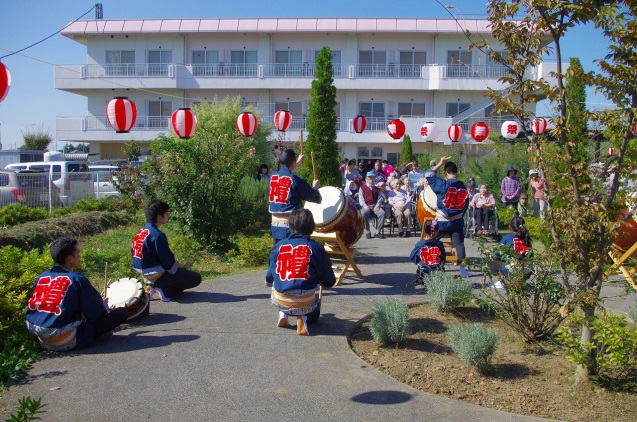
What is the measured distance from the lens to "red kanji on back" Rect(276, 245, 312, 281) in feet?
19.4

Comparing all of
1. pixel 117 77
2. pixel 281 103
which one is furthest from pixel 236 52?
pixel 117 77

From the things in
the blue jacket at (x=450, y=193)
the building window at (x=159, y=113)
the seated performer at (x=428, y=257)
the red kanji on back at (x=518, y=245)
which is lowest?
the seated performer at (x=428, y=257)

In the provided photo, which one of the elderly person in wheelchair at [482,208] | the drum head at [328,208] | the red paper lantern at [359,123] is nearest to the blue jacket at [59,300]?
the drum head at [328,208]

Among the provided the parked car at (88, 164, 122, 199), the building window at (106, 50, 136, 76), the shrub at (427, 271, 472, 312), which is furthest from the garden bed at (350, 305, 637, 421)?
the building window at (106, 50, 136, 76)

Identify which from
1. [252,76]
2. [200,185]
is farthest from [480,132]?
[252,76]

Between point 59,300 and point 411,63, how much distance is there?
3347 centimetres

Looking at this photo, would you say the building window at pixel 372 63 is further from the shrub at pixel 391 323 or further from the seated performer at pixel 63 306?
the seated performer at pixel 63 306

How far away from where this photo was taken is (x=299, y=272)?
5902 mm

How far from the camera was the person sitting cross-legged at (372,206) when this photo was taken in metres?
14.3

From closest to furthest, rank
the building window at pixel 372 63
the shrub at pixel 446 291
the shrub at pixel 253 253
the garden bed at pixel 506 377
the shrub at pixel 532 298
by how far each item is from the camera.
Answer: the garden bed at pixel 506 377
the shrub at pixel 532 298
the shrub at pixel 446 291
the shrub at pixel 253 253
the building window at pixel 372 63

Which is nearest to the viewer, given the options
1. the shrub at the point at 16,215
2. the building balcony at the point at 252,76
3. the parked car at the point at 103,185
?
the shrub at the point at 16,215

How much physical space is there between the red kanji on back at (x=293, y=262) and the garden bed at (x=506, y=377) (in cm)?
95

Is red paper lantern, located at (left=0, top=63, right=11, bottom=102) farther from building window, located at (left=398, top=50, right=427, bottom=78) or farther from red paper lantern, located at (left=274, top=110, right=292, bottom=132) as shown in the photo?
building window, located at (left=398, top=50, right=427, bottom=78)

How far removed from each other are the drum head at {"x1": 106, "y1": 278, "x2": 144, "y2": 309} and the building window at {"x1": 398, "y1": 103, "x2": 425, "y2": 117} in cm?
3157
